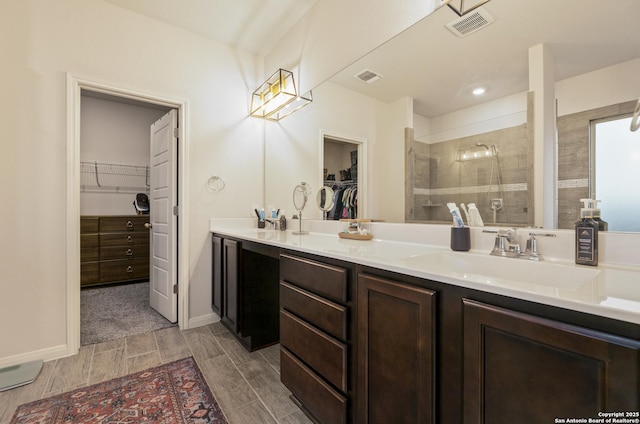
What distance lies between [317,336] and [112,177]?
4581 millimetres

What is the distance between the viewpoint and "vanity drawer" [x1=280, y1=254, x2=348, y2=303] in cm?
112

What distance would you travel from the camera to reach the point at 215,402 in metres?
1.50

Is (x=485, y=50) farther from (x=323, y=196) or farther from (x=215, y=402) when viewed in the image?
(x=215, y=402)

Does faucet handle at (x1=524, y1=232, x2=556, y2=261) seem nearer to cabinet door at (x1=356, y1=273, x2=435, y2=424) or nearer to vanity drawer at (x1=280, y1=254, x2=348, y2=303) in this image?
cabinet door at (x1=356, y1=273, x2=435, y2=424)

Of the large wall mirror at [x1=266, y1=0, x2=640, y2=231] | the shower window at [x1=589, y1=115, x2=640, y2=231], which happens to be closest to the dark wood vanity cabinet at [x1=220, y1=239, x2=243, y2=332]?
the large wall mirror at [x1=266, y1=0, x2=640, y2=231]

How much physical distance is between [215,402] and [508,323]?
1514 mm

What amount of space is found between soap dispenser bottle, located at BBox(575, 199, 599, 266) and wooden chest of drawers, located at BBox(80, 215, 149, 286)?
468 cm

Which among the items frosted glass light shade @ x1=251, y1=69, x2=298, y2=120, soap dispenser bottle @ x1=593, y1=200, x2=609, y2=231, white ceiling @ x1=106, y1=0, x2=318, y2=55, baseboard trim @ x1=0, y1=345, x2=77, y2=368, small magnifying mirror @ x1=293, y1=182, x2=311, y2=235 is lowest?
baseboard trim @ x1=0, y1=345, x2=77, y2=368

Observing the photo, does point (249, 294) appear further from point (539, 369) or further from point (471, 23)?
point (471, 23)

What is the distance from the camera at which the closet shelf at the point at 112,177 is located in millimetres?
4152

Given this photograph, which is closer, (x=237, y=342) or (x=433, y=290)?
(x=433, y=290)

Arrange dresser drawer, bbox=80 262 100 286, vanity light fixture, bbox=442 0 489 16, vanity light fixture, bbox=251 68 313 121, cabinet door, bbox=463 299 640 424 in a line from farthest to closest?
dresser drawer, bbox=80 262 100 286 → vanity light fixture, bbox=251 68 313 121 → vanity light fixture, bbox=442 0 489 16 → cabinet door, bbox=463 299 640 424

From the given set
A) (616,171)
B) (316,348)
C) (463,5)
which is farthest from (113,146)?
(616,171)

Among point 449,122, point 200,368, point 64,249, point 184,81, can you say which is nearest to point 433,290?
point 449,122
